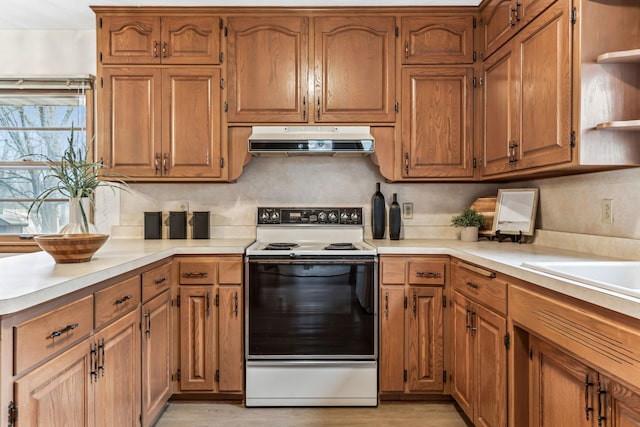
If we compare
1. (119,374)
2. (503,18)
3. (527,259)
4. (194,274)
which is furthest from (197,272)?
(503,18)

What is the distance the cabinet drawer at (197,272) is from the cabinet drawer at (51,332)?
0.96 meters

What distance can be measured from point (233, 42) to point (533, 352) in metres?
2.42

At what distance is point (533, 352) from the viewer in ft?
5.18

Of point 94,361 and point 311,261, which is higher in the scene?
point 311,261

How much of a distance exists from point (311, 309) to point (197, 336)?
0.70 metres

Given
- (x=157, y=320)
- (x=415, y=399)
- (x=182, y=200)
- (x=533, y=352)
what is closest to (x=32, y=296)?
(x=157, y=320)

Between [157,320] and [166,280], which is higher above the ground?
[166,280]

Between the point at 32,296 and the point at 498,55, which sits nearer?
the point at 32,296

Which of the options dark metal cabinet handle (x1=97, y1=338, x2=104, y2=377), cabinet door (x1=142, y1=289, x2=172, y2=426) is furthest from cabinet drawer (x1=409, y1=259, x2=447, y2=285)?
dark metal cabinet handle (x1=97, y1=338, x2=104, y2=377)

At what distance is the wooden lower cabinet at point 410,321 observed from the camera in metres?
2.40

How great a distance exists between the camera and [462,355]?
2.23 m

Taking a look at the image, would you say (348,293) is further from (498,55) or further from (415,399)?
(498,55)

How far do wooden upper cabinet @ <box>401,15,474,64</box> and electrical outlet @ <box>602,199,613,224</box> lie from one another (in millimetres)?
1234

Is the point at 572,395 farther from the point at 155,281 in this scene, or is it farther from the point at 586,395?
the point at 155,281
